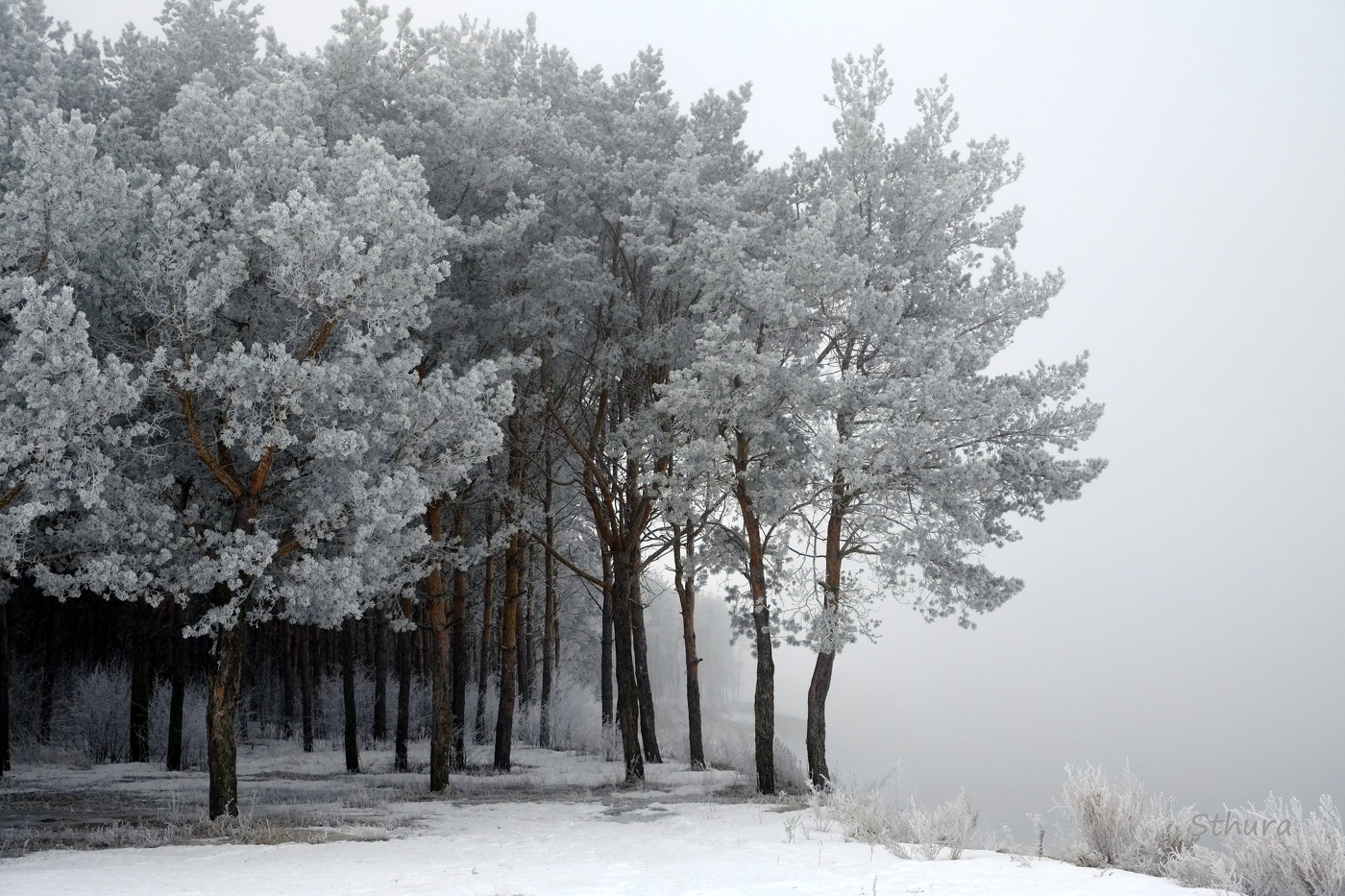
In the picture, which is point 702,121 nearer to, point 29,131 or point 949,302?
point 949,302

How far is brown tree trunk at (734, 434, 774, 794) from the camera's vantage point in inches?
599

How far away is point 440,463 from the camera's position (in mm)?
13258

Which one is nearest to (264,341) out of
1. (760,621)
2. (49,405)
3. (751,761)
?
(49,405)

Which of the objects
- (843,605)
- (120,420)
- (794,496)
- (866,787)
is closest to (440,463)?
(120,420)

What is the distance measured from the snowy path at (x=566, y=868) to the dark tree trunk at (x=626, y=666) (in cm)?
575

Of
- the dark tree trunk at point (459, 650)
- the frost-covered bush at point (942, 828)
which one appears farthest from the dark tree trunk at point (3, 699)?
the frost-covered bush at point (942, 828)

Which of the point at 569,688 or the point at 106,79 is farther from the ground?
the point at 106,79

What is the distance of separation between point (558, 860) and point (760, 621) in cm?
681

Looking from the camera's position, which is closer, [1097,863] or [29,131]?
[1097,863]

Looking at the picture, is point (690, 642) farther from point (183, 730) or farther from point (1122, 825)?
point (1122, 825)

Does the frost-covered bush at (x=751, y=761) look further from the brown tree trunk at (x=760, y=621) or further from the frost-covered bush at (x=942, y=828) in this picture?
the frost-covered bush at (x=942, y=828)

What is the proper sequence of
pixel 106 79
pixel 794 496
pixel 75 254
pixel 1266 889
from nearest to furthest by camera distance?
pixel 1266 889 < pixel 75 254 < pixel 794 496 < pixel 106 79

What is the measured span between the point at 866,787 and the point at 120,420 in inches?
447

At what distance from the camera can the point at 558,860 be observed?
30.1ft
